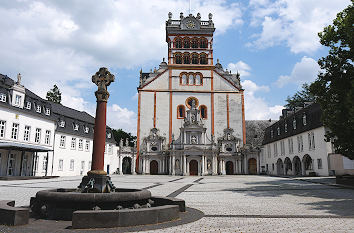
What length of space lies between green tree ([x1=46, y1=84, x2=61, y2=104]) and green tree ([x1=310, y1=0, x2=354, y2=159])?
56.7 metres

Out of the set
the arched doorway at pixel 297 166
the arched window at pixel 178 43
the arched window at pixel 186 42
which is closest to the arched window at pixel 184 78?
the arched window at pixel 178 43

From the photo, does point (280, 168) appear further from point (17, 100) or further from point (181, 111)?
point (17, 100)

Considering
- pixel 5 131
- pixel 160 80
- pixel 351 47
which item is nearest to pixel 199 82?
pixel 160 80

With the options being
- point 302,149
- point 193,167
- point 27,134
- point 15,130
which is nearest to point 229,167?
point 193,167

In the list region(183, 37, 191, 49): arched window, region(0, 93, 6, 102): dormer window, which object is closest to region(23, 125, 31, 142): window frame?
region(0, 93, 6, 102): dormer window

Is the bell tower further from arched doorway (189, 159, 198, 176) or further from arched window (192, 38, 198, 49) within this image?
arched doorway (189, 159, 198, 176)

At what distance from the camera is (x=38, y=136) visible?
3784 cm

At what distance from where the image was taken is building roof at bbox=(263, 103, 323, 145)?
3666 centimetres

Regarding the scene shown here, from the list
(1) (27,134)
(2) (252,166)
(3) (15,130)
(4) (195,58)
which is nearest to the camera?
(3) (15,130)

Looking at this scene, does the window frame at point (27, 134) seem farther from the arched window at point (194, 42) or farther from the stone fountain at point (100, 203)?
the arched window at point (194, 42)

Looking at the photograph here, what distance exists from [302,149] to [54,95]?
2005 inches

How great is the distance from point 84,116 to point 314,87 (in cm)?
4170

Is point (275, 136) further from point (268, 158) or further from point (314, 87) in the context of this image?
point (314, 87)

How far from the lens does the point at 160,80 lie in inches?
2167
